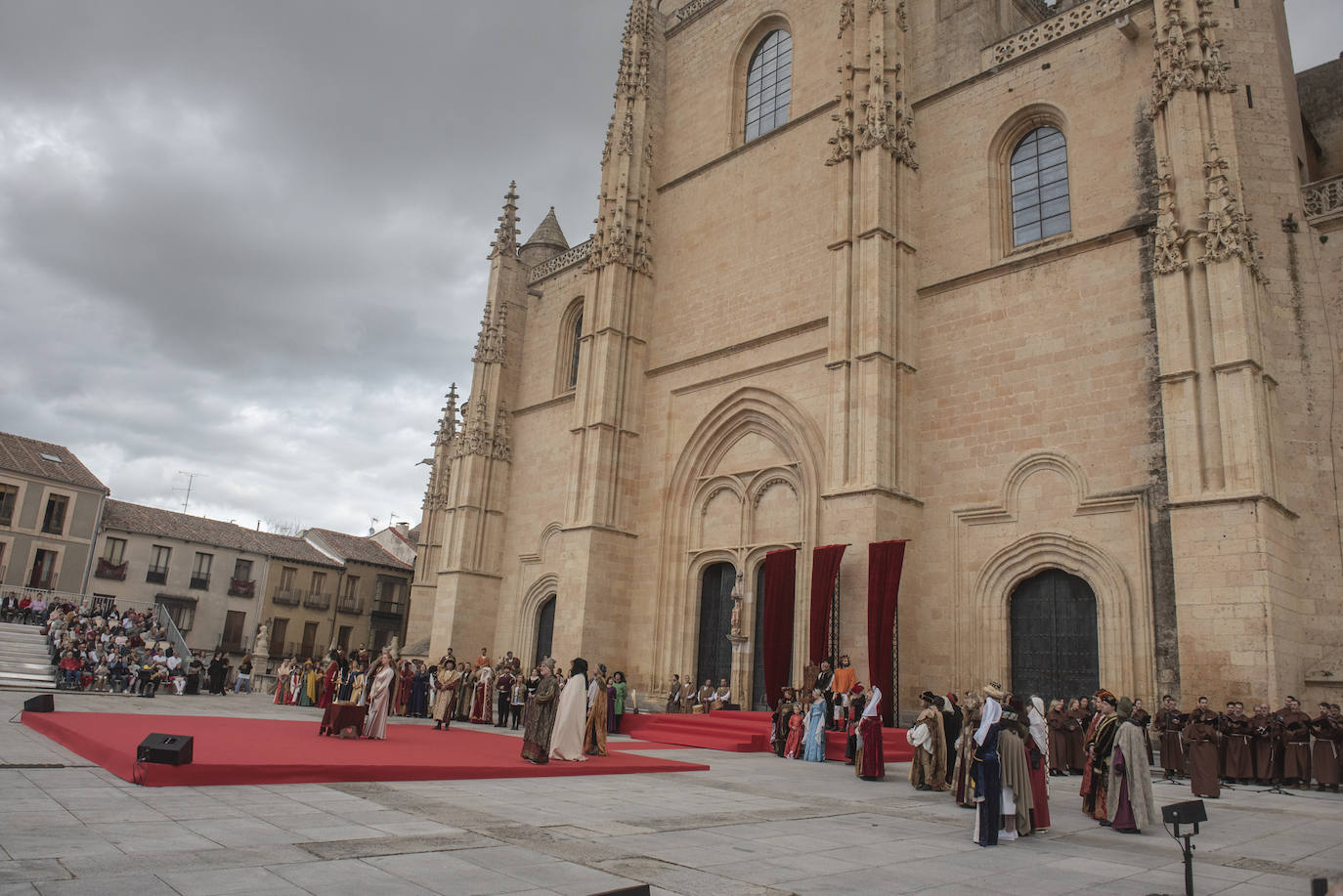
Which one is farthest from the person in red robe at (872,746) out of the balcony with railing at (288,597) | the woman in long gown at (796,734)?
the balcony with railing at (288,597)

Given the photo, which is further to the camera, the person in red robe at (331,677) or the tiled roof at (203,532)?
the tiled roof at (203,532)

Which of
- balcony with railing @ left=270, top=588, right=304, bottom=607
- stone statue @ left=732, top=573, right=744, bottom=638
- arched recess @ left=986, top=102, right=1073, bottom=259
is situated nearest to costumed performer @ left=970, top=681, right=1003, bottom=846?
stone statue @ left=732, top=573, right=744, bottom=638

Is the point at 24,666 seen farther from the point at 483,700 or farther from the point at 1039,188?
the point at 1039,188

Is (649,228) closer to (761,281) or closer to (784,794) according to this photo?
(761,281)

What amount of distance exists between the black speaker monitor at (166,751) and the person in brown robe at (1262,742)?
11.6m

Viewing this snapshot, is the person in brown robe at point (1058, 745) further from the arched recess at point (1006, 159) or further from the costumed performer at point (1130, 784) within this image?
the arched recess at point (1006, 159)

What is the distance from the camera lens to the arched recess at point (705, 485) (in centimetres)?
1806

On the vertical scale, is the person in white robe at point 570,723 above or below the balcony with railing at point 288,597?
below

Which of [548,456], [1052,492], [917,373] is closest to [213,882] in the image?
[1052,492]

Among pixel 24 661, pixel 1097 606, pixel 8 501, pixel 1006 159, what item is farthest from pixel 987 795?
pixel 8 501

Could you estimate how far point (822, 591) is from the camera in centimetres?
1577

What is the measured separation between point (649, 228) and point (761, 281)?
4.53 metres

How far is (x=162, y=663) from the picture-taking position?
2245cm

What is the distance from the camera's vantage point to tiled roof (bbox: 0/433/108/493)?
105ft
